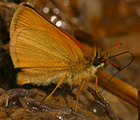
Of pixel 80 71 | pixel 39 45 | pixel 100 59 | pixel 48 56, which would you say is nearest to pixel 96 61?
pixel 100 59

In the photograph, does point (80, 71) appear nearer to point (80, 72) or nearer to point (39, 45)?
point (80, 72)

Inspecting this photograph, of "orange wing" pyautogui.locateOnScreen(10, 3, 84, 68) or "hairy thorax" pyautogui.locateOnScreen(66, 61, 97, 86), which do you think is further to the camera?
"hairy thorax" pyautogui.locateOnScreen(66, 61, 97, 86)

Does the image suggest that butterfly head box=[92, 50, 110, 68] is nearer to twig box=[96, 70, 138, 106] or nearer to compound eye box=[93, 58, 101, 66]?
compound eye box=[93, 58, 101, 66]

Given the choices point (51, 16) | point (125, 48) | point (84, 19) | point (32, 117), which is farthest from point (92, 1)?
point (32, 117)

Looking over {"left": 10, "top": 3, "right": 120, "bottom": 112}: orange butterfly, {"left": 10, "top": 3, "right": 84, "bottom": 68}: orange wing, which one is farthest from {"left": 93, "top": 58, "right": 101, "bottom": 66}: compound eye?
{"left": 10, "top": 3, "right": 84, "bottom": 68}: orange wing

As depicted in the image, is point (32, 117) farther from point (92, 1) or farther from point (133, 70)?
point (92, 1)

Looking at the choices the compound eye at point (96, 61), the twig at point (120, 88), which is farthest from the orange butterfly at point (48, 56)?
the twig at point (120, 88)

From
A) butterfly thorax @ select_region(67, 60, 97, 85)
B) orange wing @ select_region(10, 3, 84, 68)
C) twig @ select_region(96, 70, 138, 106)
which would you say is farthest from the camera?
twig @ select_region(96, 70, 138, 106)

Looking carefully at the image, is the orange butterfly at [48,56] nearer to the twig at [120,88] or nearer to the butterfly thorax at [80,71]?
the butterfly thorax at [80,71]
